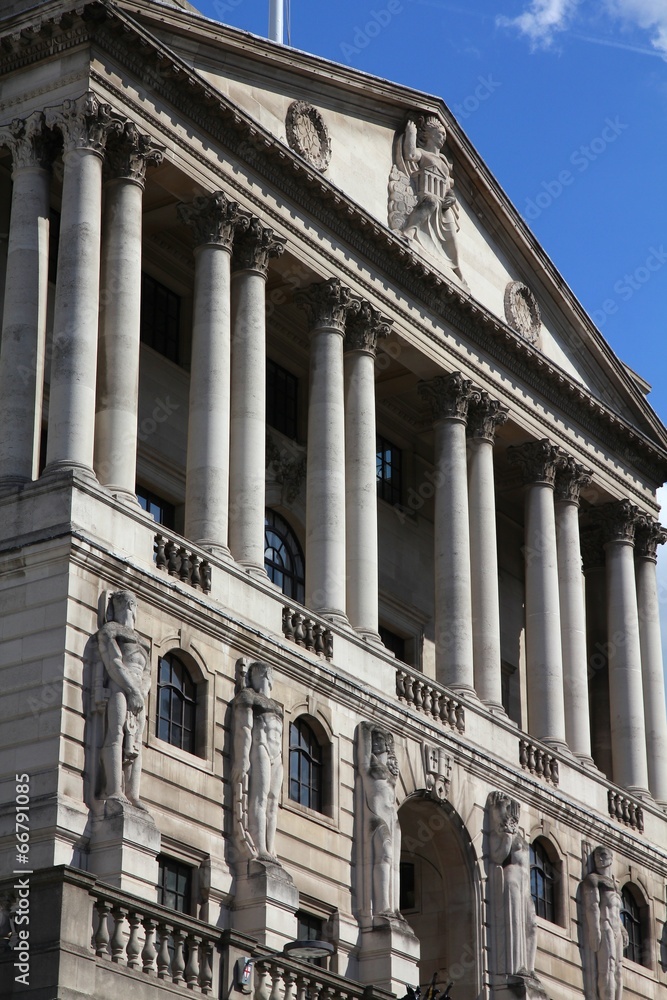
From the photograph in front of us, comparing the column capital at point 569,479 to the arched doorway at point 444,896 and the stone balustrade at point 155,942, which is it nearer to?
the arched doorway at point 444,896

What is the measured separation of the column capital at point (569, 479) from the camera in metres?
55.1

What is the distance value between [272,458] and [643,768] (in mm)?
14183

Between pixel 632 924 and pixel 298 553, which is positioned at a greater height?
pixel 298 553

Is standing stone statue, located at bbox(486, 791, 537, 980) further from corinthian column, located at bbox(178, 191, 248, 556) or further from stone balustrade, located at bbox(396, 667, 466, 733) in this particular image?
corinthian column, located at bbox(178, 191, 248, 556)

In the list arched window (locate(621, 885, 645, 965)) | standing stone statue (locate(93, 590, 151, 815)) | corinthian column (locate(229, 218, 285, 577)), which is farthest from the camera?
arched window (locate(621, 885, 645, 965))

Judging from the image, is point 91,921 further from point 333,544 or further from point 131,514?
point 333,544

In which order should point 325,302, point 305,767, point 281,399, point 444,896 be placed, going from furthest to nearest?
point 281,399 < point 325,302 < point 444,896 < point 305,767

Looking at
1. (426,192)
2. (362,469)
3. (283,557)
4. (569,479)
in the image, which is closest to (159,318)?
(362,469)

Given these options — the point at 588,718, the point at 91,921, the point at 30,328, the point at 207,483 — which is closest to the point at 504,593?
the point at 588,718

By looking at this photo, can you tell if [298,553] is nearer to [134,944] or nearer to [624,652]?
[624,652]

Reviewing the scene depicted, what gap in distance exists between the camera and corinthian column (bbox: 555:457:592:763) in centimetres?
5250

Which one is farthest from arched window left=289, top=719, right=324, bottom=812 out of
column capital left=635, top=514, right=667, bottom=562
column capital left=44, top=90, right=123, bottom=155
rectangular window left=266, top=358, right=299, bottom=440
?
column capital left=635, top=514, right=667, bottom=562

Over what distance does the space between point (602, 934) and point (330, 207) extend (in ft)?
62.8

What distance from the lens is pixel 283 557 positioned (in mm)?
49406
